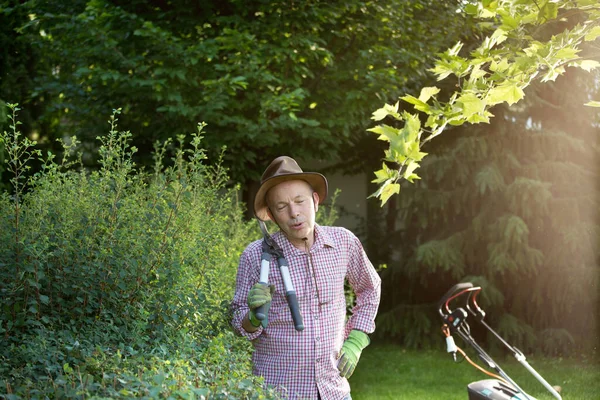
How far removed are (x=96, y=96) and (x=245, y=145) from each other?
1.90m

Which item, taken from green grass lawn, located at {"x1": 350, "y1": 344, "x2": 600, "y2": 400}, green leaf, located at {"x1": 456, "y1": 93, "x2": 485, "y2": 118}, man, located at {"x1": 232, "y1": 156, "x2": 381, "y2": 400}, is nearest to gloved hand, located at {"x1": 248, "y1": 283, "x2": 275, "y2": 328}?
man, located at {"x1": 232, "y1": 156, "x2": 381, "y2": 400}

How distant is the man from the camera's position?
128 inches

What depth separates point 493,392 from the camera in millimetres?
5676

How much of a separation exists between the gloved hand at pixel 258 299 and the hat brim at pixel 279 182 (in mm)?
502

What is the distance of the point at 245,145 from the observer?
966 centimetres

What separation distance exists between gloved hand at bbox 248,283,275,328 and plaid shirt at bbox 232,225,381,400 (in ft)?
0.44

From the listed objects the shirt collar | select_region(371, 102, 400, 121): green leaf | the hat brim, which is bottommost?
the shirt collar

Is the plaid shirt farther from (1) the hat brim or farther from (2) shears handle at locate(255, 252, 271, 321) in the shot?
(1) the hat brim

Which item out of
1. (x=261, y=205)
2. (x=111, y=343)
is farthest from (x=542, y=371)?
(x=111, y=343)

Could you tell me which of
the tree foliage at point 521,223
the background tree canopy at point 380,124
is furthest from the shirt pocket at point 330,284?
the tree foliage at point 521,223

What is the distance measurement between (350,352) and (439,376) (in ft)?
19.2

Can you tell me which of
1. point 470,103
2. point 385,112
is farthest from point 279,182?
point 470,103

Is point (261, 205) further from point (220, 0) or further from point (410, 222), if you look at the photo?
point (410, 222)

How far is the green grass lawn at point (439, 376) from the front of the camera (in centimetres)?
815
